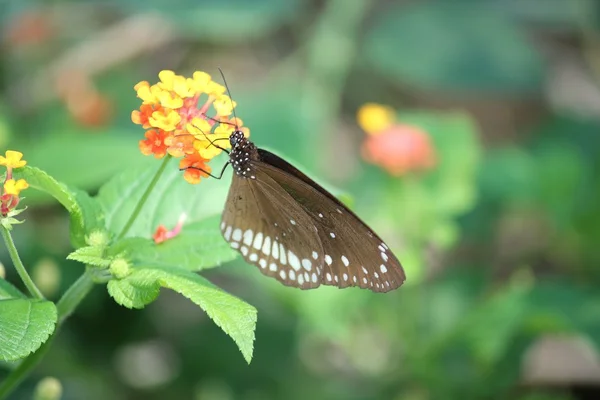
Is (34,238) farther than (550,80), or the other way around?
(550,80)

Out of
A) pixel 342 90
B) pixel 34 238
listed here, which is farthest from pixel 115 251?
pixel 342 90

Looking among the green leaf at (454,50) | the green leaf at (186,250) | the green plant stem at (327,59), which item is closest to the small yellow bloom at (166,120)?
the green leaf at (186,250)

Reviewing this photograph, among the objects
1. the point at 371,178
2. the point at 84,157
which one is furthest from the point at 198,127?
the point at 371,178

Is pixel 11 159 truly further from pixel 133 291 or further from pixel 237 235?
Answer: pixel 237 235

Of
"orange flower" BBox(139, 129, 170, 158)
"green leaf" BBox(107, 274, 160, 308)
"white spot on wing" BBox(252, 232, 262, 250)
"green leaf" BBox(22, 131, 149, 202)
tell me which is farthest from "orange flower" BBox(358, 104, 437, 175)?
"green leaf" BBox(107, 274, 160, 308)

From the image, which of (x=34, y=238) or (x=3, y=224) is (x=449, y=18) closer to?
(x=34, y=238)

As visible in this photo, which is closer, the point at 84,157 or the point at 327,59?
the point at 84,157

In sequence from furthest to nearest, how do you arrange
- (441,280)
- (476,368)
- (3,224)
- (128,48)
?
(128,48), (441,280), (476,368), (3,224)
